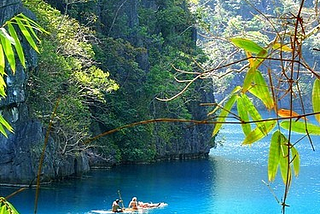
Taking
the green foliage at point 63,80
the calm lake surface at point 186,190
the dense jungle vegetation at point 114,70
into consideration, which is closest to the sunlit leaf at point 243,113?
the dense jungle vegetation at point 114,70

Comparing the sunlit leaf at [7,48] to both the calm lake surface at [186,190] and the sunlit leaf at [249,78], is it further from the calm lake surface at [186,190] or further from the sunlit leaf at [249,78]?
the calm lake surface at [186,190]

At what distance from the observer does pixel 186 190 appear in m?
18.7

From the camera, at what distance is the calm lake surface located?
1543 cm

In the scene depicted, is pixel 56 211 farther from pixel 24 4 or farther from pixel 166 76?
pixel 166 76

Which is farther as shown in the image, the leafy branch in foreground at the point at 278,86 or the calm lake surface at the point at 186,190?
the calm lake surface at the point at 186,190

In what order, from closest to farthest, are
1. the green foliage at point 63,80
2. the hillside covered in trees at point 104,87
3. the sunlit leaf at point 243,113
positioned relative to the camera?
the sunlit leaf at point 243,113, the green foliage at point 63,80, the hillside covered in trees at point 104,87

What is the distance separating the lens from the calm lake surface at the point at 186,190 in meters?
15.4

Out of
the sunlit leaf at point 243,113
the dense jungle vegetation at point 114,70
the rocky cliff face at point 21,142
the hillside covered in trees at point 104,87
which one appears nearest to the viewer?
the sunlit leaf at point 243,113

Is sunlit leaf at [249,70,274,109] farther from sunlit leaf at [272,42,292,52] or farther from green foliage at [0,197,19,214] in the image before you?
green foliage at [0,197,19,214]

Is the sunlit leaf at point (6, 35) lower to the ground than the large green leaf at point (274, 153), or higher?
higher

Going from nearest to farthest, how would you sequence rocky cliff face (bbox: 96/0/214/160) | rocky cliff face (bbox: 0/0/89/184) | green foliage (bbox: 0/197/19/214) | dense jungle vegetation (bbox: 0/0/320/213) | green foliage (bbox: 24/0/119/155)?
1. green foliage (bbox: 0/197/19/214)
2. rocky cliff face (bbox: 0/0/89/184)
3. green foliage (bbox: 24/0/119/155)
4. dense jungle vegetation (bbox: 0/0/320/213)
5. rocky cliff face (bbox: 96/0/214/160)

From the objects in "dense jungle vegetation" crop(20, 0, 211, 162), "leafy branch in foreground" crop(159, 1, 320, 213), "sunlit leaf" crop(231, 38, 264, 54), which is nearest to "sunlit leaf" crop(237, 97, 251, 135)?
"leafy branch in foreground" crop(159, 1, 320, 213)

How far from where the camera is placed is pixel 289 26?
0.88m

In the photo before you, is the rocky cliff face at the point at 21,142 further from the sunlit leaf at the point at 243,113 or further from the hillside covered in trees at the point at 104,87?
the sunlit leaf at the point at 243,113
